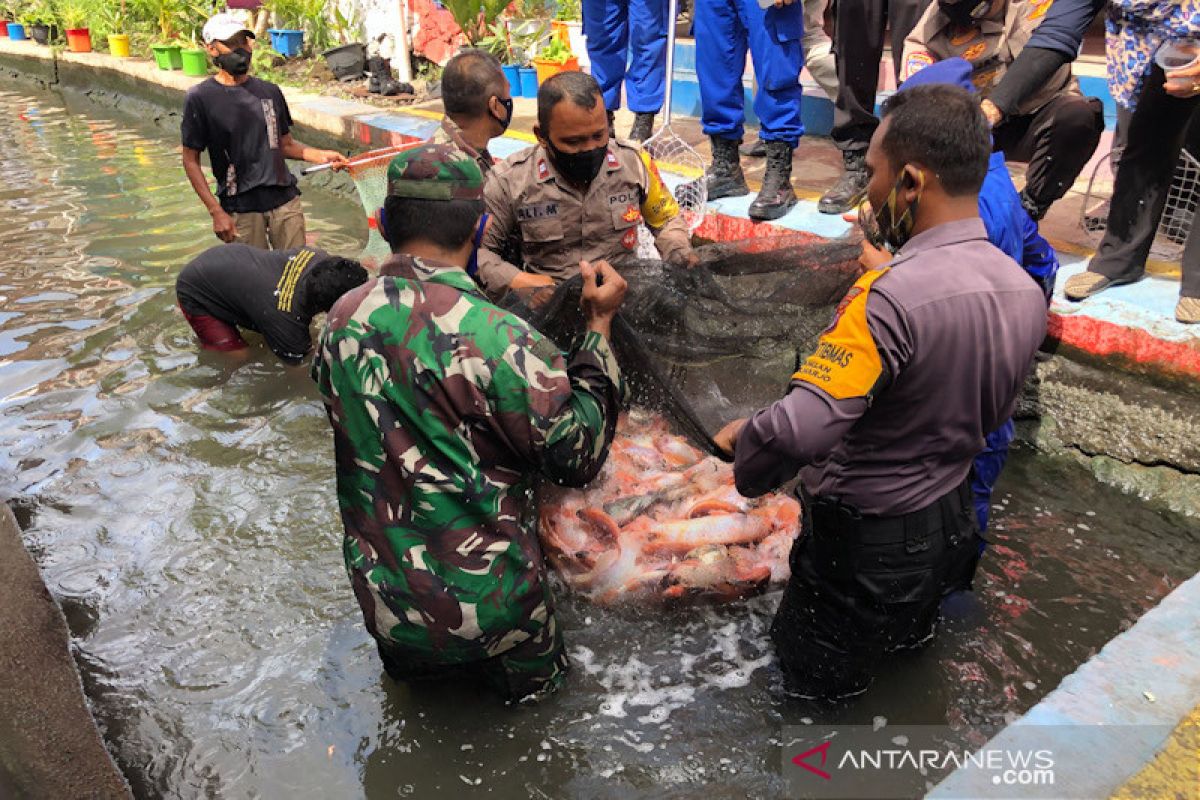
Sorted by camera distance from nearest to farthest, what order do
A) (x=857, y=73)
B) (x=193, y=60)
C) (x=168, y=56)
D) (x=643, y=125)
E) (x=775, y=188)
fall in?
(x=857, y=73) < (x=775, y=188) < (x=643, y=125) < (x=193, y=60) < (x=168, y=56)

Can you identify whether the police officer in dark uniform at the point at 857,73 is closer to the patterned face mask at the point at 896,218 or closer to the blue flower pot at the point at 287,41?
the patterned face mask at the point at 896,218

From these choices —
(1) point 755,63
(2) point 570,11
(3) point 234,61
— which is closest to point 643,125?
(1) point 755,63

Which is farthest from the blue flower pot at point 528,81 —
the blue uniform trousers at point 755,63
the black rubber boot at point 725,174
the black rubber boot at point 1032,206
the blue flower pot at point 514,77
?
the black rubber boot at point 1032,206

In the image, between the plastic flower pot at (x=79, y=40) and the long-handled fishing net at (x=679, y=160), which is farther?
the plastic flower pot at (x=79, y=40)

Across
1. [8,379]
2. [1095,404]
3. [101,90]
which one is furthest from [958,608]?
[101,90]

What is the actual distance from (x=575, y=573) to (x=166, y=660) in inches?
67.9

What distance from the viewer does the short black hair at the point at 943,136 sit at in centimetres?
223

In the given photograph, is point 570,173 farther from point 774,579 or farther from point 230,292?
point 230,292

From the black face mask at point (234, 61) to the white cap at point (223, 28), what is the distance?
0.10 metres

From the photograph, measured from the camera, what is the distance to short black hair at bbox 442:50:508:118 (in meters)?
4.24

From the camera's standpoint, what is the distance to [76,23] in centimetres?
1950

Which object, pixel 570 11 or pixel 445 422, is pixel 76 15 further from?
pixel 445 422

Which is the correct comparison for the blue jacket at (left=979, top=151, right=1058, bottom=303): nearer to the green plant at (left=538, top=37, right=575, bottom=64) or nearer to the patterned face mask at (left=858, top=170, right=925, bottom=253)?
the patterned face mask at (left=858, top=170, right=925, bottom=253)

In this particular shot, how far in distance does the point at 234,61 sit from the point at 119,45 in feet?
48.4
